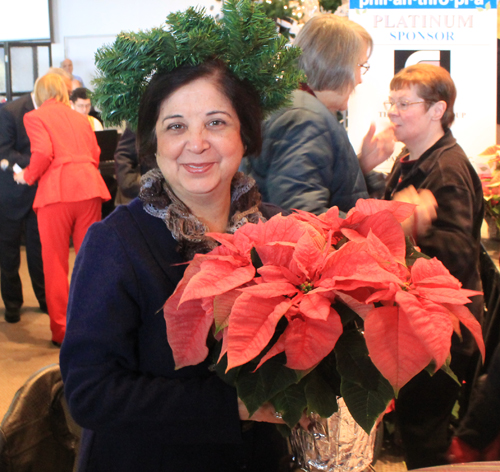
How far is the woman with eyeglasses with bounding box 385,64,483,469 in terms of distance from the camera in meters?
1.82

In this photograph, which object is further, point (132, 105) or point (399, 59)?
point (399, 59)

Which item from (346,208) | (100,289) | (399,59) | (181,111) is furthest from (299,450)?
(399,59)

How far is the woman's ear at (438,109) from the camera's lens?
6.94ft

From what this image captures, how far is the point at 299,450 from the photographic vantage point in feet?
2.73

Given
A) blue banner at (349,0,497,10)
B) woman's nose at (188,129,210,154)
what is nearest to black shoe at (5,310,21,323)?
blue banner at (349,0,497,10)

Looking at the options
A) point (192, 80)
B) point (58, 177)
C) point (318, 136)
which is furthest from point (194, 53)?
point (58, 177)

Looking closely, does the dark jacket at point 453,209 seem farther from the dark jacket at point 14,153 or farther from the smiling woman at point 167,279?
the dark jacket at point 14,153

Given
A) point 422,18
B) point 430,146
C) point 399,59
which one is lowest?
point 430,146

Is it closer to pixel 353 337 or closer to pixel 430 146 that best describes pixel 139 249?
pixel 353 337

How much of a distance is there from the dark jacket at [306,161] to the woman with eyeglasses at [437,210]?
0.71 ft

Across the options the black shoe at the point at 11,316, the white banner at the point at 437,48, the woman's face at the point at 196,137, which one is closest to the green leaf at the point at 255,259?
the woman's face at the point at 196,137

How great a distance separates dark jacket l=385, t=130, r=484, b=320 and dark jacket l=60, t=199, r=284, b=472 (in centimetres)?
100

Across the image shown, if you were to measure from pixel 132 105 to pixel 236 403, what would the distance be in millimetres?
708

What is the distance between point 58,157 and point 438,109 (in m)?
2.26
